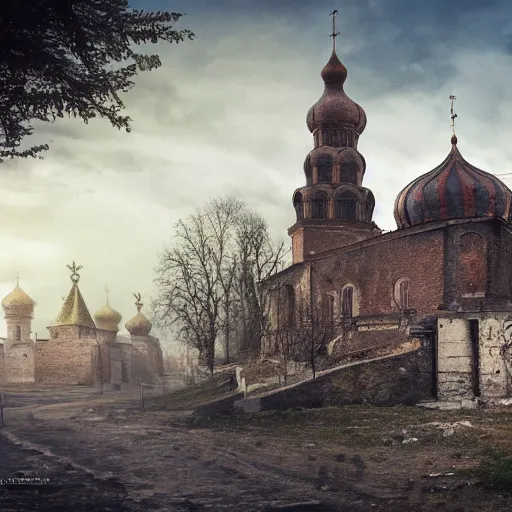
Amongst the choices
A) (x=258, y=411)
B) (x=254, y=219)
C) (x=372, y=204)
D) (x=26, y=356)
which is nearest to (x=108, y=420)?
(x=258, y=411)

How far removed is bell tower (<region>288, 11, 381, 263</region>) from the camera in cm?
3519

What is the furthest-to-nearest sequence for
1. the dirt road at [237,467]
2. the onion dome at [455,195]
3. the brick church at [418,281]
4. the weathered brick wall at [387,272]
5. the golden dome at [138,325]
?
1. the golden dome at [138,325]
2. the onion dome at [455,195]
3. the weathered brick wall at [387,272]
4. the brick church at [418,281]
5. the dirt road at [237,467]

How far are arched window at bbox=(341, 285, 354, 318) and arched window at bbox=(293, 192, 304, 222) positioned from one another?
7102 millimetres

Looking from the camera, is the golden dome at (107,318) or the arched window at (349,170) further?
the golden dome at (107,318)

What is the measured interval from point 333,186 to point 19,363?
27.3 metres

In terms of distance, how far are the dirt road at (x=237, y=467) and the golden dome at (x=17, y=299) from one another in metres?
37.7

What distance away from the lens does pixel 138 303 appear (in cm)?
6075

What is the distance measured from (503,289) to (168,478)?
18.2 metres

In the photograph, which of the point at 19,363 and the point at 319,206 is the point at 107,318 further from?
the point at 319,206

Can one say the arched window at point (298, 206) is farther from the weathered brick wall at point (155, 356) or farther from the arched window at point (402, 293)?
the weathered brick wall at point (155, 356)

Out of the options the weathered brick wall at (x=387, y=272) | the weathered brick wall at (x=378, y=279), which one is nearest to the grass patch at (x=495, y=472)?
the weathered brick wall at (x=378, y=279)

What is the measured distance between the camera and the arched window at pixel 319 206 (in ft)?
118

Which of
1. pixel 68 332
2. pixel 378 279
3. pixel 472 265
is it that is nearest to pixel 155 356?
pixel 68 332

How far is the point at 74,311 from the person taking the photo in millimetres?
50188
